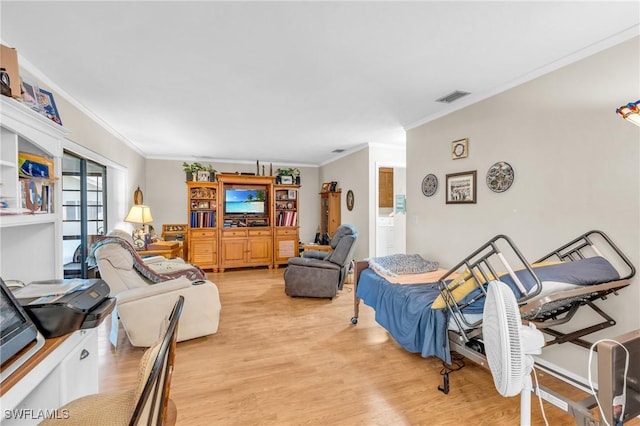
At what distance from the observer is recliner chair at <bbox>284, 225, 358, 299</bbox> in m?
4.03

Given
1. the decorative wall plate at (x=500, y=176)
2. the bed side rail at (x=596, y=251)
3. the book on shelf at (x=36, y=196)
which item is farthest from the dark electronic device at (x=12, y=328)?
the decorative wall plate at (x=500, y=176)

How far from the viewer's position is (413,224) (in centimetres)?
390

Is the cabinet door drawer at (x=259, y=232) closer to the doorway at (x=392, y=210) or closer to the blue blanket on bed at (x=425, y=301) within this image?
the doorway at (x=392, y=210)

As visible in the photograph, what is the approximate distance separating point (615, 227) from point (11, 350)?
3141mm

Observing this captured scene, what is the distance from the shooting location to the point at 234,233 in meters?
5.95

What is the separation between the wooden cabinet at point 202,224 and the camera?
5.74 metres

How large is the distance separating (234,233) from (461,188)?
439 cm

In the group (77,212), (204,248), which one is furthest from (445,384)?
(204,248)

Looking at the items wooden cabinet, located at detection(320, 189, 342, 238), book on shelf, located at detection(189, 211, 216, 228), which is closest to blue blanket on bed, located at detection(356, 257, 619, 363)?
wooden cabinet, located at detection(320, 189, 342, 238)

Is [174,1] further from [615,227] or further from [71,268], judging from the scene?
[71,268]

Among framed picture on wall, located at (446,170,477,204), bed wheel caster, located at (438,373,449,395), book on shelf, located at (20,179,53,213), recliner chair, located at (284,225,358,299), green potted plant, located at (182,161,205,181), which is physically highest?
green potted plant, located at (182,161,205,181)

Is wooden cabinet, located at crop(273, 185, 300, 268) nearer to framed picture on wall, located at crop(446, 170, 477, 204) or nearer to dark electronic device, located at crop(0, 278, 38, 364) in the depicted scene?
framed picture on wall, located at crop(446, 170, 477, 204)

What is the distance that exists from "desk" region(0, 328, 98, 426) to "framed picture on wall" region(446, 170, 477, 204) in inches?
128

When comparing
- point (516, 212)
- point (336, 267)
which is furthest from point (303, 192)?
point (516, 212)
